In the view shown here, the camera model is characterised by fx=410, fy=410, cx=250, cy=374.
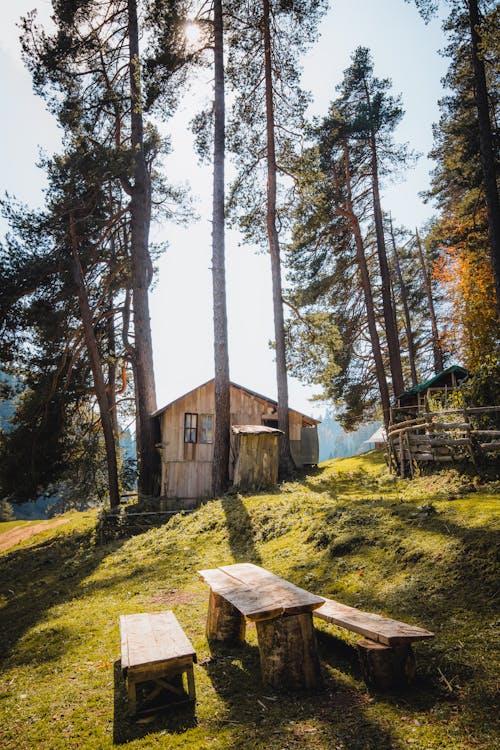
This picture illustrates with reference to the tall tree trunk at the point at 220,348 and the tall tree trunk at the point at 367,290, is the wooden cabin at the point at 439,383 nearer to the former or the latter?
the tall tree trunk at the point at 367,290

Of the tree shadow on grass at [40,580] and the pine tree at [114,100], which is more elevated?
the pine tree at [114,100]

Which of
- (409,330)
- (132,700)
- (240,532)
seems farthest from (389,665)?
(409,330)

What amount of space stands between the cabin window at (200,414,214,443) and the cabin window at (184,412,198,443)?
11.4 inches

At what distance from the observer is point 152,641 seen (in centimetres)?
389

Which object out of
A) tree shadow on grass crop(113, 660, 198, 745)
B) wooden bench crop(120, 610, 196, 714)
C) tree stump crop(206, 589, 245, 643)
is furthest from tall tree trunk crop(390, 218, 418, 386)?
tree shadow on grass crop(113, 660, 198, 745)

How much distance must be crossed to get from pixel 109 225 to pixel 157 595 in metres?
16.3

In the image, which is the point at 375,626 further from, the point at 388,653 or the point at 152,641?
the point at 152,641

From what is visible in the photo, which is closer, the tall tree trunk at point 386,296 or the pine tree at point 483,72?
the pine tree at point 483,72

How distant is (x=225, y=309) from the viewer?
14.6 meters

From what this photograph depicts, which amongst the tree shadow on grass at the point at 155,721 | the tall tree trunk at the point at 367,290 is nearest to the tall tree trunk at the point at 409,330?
the tall tree trunk at the point at 367,290

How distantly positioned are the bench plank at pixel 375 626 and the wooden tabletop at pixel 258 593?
0.96ft

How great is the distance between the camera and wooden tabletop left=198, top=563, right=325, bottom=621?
3586 millimetres

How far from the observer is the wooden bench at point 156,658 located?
11.4ft

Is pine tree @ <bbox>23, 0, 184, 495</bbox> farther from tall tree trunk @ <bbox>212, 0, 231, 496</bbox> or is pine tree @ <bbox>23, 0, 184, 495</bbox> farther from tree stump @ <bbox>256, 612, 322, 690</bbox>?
tree stump @ <bbox>256, 612, 322, 690</bbox>
